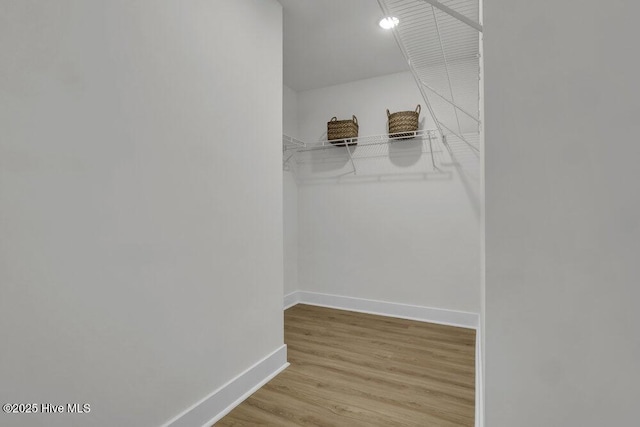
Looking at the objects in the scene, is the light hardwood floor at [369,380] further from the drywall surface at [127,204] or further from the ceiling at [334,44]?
the ceiling at [334,44]

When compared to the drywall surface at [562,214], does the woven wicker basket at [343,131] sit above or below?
above

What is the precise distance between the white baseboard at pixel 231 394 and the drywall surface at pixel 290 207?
1.36m

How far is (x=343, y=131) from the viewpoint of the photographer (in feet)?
9.89

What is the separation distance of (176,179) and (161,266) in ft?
1.22

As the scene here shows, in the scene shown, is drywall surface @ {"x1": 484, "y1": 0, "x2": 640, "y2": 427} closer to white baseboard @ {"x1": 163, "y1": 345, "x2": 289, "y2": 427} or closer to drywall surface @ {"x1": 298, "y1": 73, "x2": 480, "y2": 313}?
white baseboard @ {"x1": 163, "y1": 345, "x2": 289, "y2": 427}

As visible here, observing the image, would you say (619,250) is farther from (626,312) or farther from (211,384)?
(211,384)

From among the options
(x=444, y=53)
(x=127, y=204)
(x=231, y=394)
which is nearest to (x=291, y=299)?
(x=231, y=394)

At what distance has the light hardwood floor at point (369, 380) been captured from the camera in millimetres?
1509

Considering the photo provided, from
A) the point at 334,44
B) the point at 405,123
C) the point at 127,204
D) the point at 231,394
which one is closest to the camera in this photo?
the point at 127,204

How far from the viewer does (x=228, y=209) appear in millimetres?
1581

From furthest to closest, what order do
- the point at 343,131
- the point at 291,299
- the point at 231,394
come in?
the point at 291,299 → the point at 343,131 → the point at 231,394

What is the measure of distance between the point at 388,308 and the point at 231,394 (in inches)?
73.2

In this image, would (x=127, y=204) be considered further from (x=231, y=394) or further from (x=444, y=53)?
(x=444, y=53)

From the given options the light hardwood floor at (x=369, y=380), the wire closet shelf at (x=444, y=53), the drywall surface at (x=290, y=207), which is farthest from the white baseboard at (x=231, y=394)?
the wire closet shelf at (x=444, y=53)
